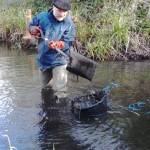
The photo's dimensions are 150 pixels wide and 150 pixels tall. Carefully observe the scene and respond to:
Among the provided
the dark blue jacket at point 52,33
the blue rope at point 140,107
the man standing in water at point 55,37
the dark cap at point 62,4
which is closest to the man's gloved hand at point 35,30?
the man standing in water at point 55,37

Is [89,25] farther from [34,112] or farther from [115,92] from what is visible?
[34,112]

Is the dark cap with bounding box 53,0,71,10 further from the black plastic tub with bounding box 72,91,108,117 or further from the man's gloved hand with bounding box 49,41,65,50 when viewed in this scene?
the black plastic tub with bounding box 72,91,108,117

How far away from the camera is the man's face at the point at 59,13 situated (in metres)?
5.66

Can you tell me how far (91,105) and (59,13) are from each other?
1.50 m

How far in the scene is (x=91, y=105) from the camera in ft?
18.4

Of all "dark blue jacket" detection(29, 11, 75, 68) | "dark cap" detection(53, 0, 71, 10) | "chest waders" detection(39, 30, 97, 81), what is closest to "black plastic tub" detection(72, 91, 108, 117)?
"chest waders" detection(39, 30, 97, 81)

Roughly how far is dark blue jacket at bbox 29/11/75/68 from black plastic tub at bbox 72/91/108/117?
0.70 metres

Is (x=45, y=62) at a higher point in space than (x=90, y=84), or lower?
higher

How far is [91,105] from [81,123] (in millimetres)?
370

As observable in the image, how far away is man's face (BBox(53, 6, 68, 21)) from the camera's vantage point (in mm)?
5658

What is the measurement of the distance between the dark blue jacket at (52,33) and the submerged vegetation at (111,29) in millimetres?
4166

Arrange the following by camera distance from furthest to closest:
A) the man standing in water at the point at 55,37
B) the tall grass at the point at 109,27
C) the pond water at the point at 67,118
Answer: the tall grass at the point at 109,27
the man standing in water at the point at 55,37
the pond water at the point at 67,118

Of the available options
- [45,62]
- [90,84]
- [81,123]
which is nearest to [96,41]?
[90,84]

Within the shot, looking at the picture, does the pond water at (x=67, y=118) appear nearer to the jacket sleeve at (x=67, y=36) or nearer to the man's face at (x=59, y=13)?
the jacket sleeve at (x=67, y=36)
